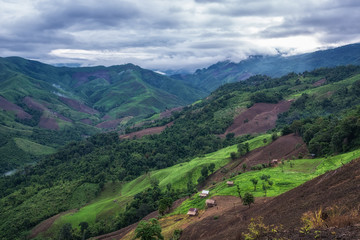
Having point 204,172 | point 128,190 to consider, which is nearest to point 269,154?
point 204,172

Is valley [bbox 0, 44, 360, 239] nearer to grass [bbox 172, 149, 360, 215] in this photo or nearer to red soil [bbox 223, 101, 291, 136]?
grass [bbox 172, 149, 360, 215]

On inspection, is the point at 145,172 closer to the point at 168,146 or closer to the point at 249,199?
the point at 168,146

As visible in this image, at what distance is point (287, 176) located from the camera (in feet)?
202

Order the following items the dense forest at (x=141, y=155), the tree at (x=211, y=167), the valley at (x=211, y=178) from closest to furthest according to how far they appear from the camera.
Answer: the valley at (x=211, y=178)
the dense forest at (x=141, y=155)
the tree at (x=211, y=167)

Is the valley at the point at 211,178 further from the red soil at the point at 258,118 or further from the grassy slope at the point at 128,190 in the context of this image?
the red soil at the point at 258,118

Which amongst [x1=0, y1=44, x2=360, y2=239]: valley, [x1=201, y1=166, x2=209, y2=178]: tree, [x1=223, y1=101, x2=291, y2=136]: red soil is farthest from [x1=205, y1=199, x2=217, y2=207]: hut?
[x1=223, y1=101, x2=291, y2=136]: red soil

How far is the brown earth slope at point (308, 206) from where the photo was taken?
2261 centimetres

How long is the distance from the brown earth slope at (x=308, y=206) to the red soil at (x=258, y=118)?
407 ft

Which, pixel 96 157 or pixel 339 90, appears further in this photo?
pixel 339 90

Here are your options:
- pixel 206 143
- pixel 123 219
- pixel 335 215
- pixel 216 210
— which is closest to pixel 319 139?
pixel 216 210

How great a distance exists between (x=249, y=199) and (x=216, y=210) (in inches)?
440

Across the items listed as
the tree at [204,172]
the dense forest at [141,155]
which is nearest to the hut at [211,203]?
the dense forest at [141,155]

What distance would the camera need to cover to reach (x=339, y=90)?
167m

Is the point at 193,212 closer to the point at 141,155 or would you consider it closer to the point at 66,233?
the point at 66,233
